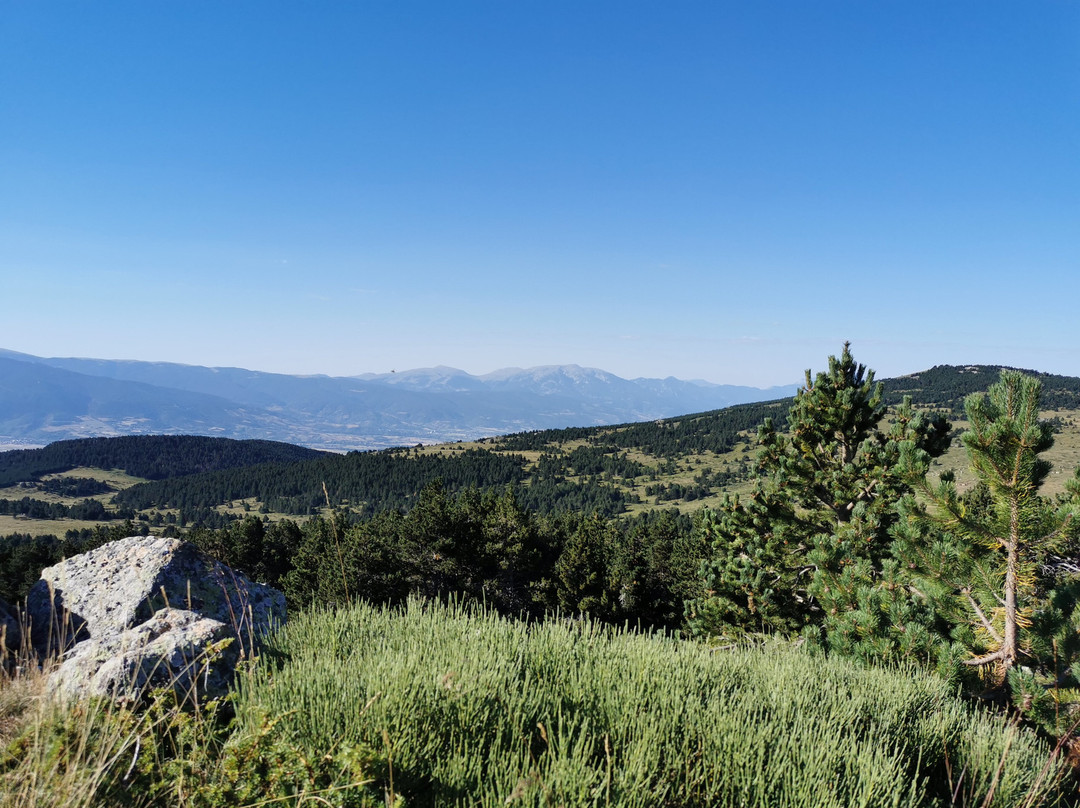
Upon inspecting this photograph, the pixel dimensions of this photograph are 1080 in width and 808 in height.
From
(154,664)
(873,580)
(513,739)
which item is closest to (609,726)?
(513,739)

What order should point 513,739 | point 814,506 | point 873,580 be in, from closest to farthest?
point 513,739
point 873,580
point 814,506

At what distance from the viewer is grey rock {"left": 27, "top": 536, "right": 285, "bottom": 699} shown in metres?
3.85

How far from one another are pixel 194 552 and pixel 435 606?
4406 mm

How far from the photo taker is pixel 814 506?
13844 millimetres

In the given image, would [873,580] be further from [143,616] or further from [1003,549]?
[143,616]

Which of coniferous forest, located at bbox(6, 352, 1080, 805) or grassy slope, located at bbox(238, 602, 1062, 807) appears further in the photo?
Answer: coniferous forest, located at bbox(6, 352, 1080, 805)

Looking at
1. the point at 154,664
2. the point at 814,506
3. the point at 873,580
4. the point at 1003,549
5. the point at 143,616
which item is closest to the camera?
the point at 154,664

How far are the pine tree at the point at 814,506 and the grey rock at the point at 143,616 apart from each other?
8.37 m

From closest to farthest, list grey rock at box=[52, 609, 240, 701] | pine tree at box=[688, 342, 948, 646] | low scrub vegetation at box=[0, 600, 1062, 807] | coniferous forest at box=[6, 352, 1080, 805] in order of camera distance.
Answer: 1. low scrub vegetation at box=[0, 600, 1062, 807]
2. grey rock at box=[52, 609, 240, 701]
3. coniferous forest at box=[6, 352, 1080, 805]
4. pine tree at box=[688, 342, 948, 646]

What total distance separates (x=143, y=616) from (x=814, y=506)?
1383cm

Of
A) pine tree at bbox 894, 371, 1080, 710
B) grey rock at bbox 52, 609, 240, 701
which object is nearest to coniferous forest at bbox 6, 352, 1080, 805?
pine tree at bbox 894, 371, 1080, 710

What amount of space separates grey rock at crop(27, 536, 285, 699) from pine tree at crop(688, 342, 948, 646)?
27.5ft

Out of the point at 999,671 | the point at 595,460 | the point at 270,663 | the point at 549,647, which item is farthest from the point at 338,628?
the point at 595,460

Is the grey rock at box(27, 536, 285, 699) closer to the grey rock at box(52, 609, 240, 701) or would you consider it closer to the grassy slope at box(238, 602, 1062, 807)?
the grey rock at box(52, 609, 240, 701)
